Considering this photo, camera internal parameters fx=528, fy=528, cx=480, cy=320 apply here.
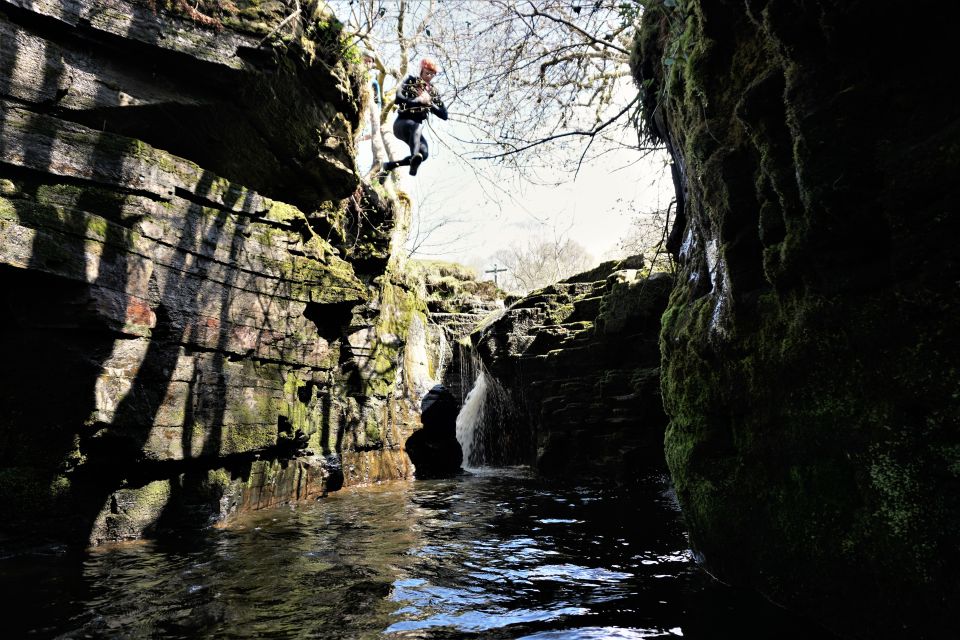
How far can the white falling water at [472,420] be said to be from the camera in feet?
47.6

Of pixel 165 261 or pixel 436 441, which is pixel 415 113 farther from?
pixel 436 441

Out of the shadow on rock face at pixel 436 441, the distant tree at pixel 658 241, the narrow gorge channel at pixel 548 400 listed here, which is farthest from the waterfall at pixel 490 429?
the distant tree at pixel 658 241

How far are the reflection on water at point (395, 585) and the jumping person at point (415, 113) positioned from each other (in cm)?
728

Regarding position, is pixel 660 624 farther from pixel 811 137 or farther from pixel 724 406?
pixel 811 137

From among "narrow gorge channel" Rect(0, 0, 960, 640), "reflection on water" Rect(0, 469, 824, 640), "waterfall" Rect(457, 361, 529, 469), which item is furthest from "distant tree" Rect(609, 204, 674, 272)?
"waterfall" Rect(457, 361, 529, 469)

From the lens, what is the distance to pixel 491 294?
22.3m

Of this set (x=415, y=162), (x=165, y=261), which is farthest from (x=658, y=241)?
(x=165, y=261)

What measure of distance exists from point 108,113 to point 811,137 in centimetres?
715

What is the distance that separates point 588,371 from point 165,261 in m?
7.74

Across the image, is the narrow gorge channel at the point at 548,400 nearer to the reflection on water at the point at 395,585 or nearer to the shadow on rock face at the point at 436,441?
the reflection on water at the point at 395,585

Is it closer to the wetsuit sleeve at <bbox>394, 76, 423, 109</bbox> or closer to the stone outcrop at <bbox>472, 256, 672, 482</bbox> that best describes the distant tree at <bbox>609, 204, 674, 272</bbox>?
the stone outcrop at <bbox>472, 256, 672, 482</bbox>

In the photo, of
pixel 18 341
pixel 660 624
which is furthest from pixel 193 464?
pixel 660 624

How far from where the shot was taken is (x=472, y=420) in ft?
49.3

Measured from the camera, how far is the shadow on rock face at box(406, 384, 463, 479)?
40.5 ft
